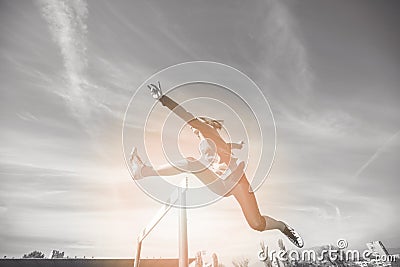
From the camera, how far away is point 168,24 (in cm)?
447

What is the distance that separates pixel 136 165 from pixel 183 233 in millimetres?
815

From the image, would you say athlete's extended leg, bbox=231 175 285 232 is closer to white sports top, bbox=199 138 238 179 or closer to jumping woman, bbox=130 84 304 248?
jumping woman, bbox=130 84 304 248

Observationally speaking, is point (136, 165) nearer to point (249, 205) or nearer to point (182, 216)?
point (182, 216)

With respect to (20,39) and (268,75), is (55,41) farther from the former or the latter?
(268,75)

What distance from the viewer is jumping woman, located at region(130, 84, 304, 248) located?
2924mm

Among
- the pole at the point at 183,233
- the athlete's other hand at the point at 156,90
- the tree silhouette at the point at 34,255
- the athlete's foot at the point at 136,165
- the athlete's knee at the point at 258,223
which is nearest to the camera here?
the pole at the point at 183,233

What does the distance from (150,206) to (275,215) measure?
1.58 meters

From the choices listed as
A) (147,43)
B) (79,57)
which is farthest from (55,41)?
(147,43)

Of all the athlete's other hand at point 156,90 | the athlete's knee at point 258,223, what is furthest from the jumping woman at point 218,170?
the athlete's other hand at point 156,90

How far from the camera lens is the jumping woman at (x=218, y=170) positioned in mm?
2924

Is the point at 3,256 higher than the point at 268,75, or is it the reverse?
the point at 268,75

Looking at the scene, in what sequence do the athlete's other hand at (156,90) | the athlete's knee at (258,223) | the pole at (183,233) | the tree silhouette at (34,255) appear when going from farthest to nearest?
the tree silhouette at (34,255)
the athlete's knee at (258,223)
the athlete's other hand at (156,90)
the pole at (183,233)

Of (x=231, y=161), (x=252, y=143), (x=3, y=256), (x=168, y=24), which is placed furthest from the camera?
(x=168, y=24)

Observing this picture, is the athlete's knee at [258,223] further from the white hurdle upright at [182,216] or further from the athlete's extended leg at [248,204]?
the white hurdle upright at [182,216]
